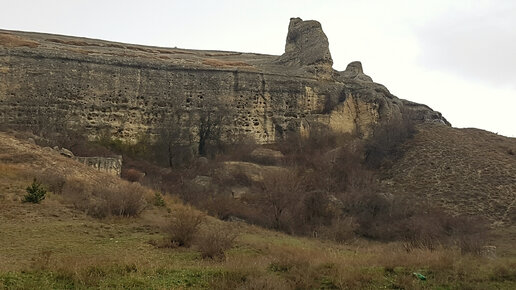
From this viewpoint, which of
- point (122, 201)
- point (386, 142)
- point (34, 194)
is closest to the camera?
point (34, 194)

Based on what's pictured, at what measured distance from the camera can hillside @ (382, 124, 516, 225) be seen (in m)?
22.4

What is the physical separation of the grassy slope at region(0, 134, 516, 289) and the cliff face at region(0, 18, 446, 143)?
13771 millimetres

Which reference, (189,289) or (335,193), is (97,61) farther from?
(189,289)

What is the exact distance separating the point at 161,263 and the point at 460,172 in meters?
18.4

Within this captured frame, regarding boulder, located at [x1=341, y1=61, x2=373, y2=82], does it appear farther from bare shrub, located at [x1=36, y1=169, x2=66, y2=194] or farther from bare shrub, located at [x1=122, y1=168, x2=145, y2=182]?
bare shrub, located at [x1=36, y1=169, x2=66, y2=194]

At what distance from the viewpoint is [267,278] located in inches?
372

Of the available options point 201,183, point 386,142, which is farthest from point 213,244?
point 386,142

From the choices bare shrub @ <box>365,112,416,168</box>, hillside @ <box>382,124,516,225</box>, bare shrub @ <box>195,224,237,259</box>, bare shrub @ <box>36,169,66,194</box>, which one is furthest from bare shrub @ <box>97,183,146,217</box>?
bare shrub @ <box>365,112,416,168</box>

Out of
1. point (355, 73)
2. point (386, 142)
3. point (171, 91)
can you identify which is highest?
point (355, 73)

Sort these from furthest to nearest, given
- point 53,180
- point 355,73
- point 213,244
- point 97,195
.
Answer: point 355,73, point 53,180, point 97,195, point 213,244

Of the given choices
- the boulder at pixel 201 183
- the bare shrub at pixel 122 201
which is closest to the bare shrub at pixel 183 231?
the bare shrub at pixel 122 201

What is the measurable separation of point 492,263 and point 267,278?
5287mm

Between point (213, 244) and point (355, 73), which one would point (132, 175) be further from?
point (355, 73)

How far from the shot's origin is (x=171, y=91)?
99.1 feet
